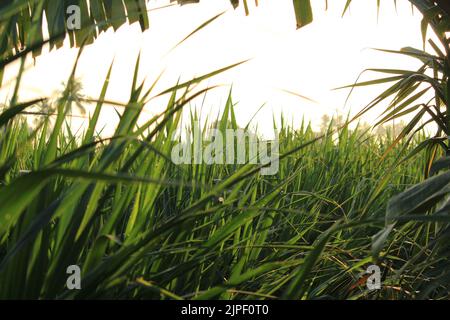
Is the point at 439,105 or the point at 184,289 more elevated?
the point at 439,105

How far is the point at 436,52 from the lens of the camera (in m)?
2.22

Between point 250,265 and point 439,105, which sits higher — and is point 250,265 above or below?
below

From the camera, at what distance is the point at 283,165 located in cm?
295

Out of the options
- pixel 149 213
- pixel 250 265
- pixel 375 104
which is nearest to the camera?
pixel 149 213

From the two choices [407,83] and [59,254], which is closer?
[59,254]
